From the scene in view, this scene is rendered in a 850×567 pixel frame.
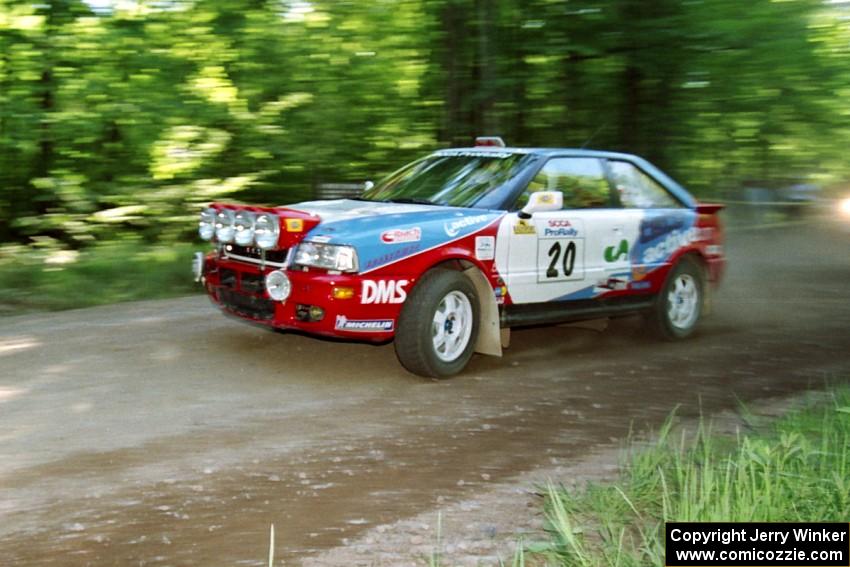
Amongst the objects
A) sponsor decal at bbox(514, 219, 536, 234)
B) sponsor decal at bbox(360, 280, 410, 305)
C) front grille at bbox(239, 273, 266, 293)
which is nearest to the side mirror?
sponsor decal at bbox(514, 219, 536, 234)

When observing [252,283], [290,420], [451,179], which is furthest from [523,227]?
[290,420]

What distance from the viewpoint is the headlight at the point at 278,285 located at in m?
6.75

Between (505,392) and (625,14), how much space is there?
6.88 meters

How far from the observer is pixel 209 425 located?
582cm

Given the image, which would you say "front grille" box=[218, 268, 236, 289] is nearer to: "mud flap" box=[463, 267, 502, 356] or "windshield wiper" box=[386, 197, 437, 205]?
"windshield wiper" box=[386, 197, 437, 205]

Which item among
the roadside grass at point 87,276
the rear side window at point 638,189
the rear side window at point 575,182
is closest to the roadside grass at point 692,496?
the rear side window at point 575,182

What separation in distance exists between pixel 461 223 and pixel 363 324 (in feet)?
3.37

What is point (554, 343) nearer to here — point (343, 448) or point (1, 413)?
point (343, 448)

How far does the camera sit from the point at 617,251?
8273mm

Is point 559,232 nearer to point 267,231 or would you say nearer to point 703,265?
point 703,265

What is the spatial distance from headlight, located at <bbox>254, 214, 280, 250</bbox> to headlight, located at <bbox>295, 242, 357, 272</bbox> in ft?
0.59

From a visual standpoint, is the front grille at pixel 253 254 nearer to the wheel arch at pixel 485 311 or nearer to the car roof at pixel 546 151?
the wheel arch at pixel 485 311

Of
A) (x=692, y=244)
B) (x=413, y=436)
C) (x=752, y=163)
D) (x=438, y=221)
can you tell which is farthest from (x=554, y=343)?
(x=752, y=163)

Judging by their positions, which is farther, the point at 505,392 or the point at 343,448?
the point at 505,392
